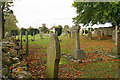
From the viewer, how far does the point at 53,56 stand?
3.91 m

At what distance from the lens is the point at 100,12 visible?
693 inches

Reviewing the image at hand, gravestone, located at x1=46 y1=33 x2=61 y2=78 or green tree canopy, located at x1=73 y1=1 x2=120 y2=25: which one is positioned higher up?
green tree canopy, located at x1=73 y1=1 x2=120 y2=25

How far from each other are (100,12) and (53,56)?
52.4ft

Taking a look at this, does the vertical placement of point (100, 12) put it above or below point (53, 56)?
above

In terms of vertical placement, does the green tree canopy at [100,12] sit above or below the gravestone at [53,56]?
above

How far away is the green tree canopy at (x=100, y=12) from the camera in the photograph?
1689 centimetres

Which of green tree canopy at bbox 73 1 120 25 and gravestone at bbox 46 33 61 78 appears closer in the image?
gravestone at bbox 46 33 61 78

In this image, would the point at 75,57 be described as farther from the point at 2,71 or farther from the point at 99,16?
the point at 99,16

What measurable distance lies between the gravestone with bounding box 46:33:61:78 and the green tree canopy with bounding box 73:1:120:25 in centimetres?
1486

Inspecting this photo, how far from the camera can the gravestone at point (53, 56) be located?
385cm

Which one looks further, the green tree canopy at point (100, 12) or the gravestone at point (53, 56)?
the green tree canopy at point (100, 12)

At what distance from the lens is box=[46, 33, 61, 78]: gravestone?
385cm

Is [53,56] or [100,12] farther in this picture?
[100,12]

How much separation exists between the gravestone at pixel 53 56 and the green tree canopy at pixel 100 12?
1486cm
